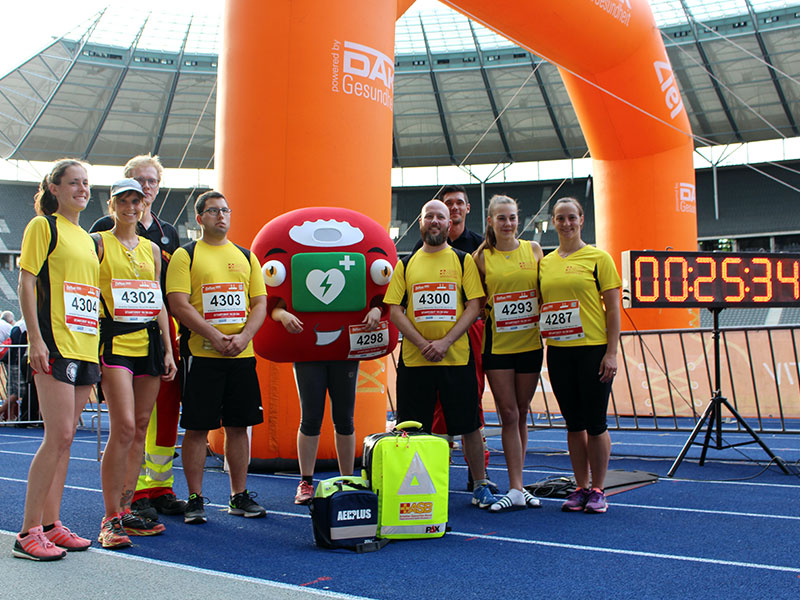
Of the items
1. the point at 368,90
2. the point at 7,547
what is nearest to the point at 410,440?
the point at 7,547

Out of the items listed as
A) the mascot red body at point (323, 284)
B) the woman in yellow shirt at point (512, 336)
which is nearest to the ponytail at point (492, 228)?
the woman in yellow shirt at point (512, 336)

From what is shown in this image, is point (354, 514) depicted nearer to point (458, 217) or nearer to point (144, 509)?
point (144, 509)

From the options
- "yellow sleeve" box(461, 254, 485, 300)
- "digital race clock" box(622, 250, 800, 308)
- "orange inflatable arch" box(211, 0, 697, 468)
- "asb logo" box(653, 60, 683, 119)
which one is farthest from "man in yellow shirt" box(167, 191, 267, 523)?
"asb logo" box(653, 60, 683, 119)

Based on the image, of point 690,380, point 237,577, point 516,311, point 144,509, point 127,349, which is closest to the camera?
point 237,577

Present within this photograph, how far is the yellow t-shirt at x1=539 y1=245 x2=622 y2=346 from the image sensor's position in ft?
14.3

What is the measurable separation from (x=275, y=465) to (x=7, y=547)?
2.58 meters

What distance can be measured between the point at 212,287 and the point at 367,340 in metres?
1.04

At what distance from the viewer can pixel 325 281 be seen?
14.7 feet

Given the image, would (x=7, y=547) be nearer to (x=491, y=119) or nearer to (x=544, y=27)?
(x=544, y=27)

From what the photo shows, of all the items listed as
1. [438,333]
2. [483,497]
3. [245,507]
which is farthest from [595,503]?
[245,507]

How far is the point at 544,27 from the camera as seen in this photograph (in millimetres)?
8062

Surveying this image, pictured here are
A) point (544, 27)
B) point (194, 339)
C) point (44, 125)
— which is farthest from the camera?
point (44, 125)

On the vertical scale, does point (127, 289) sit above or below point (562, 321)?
above

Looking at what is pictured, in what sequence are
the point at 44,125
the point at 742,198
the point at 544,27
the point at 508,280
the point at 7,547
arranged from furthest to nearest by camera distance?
the point at 742,198
the point at 44,125
the point at 544,27
the point at 508,280
the point at 7,547
